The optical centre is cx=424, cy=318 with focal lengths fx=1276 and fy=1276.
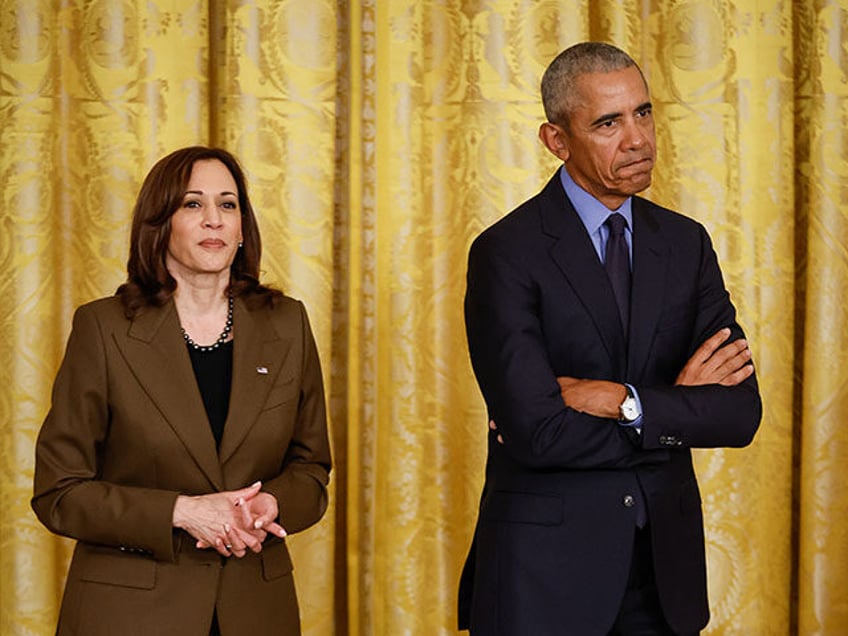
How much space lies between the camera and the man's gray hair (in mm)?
2551

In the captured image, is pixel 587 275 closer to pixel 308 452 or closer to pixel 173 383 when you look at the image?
pixel 308 452

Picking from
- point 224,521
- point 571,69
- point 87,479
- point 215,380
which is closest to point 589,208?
point 571,69

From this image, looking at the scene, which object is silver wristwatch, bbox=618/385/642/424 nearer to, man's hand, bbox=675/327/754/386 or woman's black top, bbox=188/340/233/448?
man's hand, bbox=675/327/754/386

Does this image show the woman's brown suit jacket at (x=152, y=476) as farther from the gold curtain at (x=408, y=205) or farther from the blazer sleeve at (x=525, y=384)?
the gold curtain at (x=408, y=205)

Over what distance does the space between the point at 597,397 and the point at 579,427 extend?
0.22ft

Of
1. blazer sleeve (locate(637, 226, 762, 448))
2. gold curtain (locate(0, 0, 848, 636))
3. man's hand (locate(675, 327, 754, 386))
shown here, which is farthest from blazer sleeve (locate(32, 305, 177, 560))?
gold curtain (locate(0, 0, 848, 636))

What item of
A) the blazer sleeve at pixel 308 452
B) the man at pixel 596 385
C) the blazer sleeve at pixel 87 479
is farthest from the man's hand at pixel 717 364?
the blazer sleeve at pixel 87 479

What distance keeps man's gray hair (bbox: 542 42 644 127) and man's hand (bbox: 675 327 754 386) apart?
531mm

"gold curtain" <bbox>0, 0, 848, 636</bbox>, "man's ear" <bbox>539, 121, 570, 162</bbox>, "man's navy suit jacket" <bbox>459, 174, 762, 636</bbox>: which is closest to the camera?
"man's navy suit jacket" <bbox>459, 174, 762, 636</bbox>

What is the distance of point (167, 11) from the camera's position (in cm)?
379

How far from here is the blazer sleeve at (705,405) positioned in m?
2.40

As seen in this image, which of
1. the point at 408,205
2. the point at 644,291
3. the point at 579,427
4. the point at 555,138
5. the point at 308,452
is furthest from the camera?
the point at 408,205

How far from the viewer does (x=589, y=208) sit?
2.59 metres

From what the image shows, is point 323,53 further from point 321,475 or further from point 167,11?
point 321,475
